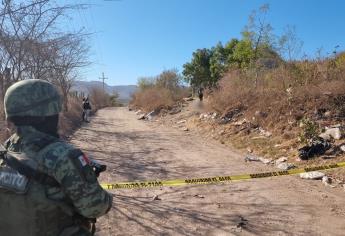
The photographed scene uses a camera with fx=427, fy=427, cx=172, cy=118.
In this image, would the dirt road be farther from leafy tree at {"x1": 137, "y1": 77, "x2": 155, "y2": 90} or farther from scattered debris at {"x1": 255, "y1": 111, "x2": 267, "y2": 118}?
leafy tree at {"x1": 137, "y1": 77, "x2": 155, "y2": 90}

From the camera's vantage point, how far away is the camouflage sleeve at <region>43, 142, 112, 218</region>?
2.36 m

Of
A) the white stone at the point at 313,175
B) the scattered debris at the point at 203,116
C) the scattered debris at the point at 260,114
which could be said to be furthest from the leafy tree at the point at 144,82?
the white stone at the point at 313,175

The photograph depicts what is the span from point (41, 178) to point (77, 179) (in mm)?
201

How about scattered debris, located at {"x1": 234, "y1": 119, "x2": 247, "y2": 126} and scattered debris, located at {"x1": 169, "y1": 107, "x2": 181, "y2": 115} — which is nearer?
scattered debris, located at {"x1": 234, "y1": 119, "x2": 247, "y2": 126}

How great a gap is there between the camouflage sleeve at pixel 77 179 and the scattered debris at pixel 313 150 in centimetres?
856

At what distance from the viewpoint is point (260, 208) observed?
261 inches

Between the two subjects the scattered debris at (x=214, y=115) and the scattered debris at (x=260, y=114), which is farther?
the scattered debris at (x=214, y=115)

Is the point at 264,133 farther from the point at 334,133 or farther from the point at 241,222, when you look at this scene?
the point at 241,222

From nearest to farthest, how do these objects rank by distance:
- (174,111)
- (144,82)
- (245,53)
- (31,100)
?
(31,100), (245,53), (174,111), (144,82)

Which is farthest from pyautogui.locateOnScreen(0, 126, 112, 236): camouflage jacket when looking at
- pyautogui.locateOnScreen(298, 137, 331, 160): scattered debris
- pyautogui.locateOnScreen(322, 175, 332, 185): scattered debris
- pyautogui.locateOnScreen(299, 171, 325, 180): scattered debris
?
pyautogui.locateOnScreen(298, 137, 331, 160): scattered debris

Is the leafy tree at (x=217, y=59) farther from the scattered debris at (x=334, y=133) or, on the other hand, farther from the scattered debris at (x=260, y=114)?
the scattered debris at (x=334, y=133)

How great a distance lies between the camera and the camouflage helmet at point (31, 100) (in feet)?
8.18

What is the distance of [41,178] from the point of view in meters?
2.38

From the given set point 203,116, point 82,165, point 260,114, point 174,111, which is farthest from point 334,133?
point 174,111
